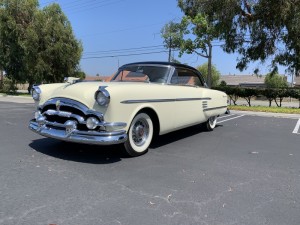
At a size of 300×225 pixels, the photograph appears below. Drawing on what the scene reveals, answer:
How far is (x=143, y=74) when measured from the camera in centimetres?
659

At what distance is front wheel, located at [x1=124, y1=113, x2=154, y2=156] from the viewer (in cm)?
531

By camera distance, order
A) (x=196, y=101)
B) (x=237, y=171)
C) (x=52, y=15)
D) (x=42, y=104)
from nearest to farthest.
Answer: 1. (x=237, y=171)
2. (x=42, y=104)
3. (x=196, y=101)
4. (x=52, y=15)

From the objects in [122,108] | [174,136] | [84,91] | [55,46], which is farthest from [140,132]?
[55,46]

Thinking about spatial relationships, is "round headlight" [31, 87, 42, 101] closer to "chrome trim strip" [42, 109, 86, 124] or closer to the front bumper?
"chrome trim strip" [42, 109, 86, 124]

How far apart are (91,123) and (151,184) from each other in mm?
1333

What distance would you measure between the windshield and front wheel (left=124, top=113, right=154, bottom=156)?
1.11 m

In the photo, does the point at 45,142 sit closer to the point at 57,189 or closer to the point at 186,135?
the point at 57,189

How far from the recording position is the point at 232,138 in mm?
7523

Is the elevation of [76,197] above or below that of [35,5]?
below

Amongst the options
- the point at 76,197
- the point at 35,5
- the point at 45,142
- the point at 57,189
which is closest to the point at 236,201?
the point at 76,197

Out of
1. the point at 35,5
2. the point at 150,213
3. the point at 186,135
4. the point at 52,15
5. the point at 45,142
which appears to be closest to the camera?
the point at 150,213

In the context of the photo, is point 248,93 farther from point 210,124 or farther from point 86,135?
point 86,135

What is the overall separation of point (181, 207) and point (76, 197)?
1173 millimetres

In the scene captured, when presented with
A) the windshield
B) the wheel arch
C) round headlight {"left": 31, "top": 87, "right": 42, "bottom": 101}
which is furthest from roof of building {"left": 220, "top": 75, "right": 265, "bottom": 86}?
round headlight {"left": 31, "top": 87, "right": 42, "bottom": 101}
